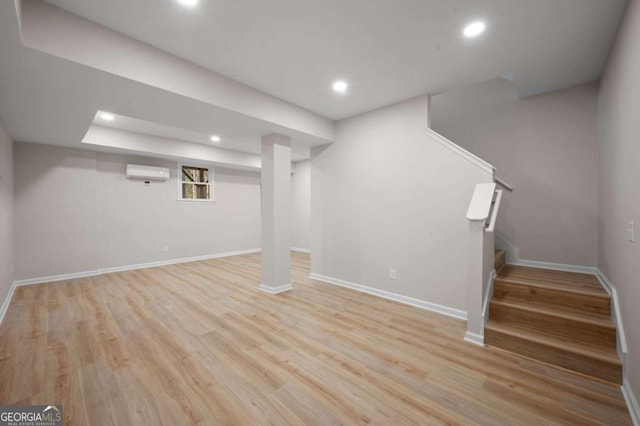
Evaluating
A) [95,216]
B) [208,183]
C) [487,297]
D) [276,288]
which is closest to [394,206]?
[487,297]

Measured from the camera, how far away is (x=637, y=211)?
161 centimetres

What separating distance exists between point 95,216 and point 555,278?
7.73 meters

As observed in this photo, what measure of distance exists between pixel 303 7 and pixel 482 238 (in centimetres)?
258

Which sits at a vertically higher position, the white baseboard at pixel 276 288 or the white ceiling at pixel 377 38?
the white ceiling at pixel 377 38

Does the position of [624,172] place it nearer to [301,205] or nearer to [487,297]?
[487,297]

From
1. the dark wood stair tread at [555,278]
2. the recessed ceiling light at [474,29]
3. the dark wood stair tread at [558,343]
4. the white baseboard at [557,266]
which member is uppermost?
the recessed ceiling light at [474,29]

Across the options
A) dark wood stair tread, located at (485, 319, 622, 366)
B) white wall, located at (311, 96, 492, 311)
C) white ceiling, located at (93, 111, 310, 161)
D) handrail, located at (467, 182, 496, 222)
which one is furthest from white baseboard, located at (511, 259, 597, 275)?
white ceiling, located at (93, 111, 310, 161)

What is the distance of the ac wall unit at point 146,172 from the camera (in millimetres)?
5312

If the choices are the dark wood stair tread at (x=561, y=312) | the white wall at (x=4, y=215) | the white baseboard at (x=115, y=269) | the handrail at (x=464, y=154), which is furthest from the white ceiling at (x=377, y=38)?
the white baseboard at (x=115, y=269)

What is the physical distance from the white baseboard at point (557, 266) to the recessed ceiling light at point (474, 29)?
10.1 feet

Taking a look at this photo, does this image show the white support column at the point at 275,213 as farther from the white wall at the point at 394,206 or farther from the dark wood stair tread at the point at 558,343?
the dark wood stair tread at the point at 558,343

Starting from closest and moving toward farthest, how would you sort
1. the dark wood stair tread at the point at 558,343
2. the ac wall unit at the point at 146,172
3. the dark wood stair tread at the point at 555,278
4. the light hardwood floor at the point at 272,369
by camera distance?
the light hardwood floor at the point at 272,369
the dark wood stair tread at the point at 558,343
the dark wood stair tread at the point at 555,278
the ac wall unit at the point at 146,172

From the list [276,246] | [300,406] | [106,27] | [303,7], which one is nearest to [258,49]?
[303,7]

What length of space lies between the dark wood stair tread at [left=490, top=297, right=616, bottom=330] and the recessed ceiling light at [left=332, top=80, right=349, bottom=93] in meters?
3.01
